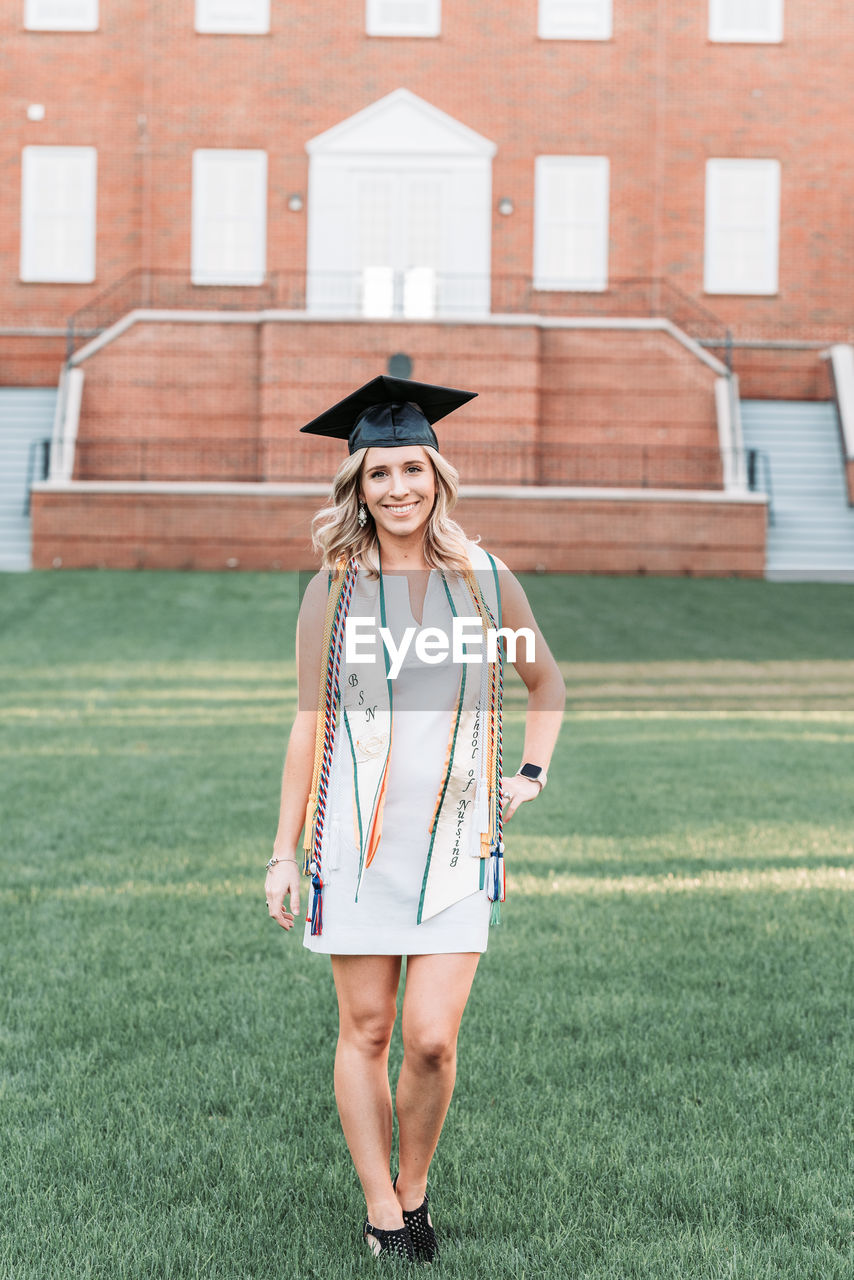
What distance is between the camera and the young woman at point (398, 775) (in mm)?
2986

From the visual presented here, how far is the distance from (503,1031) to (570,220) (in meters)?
22.7

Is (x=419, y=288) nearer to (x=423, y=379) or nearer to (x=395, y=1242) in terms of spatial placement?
(x=423, y=379)

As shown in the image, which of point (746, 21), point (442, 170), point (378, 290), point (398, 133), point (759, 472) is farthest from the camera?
point (746, 21)

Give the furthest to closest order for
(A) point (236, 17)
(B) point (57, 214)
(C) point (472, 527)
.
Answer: (B) point (57, 214) < (A) point (236, 17) < (C) point (472, 527)

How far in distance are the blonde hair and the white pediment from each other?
2309cm

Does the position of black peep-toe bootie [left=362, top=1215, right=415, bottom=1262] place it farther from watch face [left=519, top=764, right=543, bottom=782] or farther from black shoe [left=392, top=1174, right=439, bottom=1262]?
watch face [left=519, top=764, right=543, bottom=782]

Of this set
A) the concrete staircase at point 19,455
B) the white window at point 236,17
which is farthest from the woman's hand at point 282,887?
the white window at point 236,17

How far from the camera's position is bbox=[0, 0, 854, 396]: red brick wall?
979 inches

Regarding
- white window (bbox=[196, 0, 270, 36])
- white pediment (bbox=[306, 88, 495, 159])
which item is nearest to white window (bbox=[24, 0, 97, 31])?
white window (bbox=[196, 0, 270, 36])

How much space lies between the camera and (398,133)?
24.7m

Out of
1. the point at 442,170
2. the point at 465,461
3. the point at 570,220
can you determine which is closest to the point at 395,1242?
the point at 465,461

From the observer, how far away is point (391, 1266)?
308cm

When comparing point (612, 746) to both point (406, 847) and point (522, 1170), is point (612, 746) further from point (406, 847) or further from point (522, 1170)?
point (406, 847)

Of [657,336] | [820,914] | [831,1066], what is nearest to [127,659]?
[820,914]
